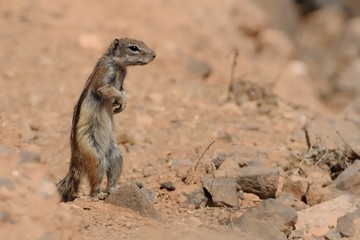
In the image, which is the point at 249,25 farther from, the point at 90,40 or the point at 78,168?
the point at 78,168

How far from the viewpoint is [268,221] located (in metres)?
6.66

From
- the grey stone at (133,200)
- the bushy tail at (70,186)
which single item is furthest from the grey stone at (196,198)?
the bushy tail at (70,186)

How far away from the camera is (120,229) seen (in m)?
6.10

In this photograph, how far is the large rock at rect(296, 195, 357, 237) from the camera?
705cm

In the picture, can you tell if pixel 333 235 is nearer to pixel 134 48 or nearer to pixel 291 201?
pixel 291 201

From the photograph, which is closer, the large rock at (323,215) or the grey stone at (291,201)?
the large rock at (323,215)

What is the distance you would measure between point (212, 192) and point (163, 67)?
538 cm

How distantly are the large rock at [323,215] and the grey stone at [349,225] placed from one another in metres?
0.11

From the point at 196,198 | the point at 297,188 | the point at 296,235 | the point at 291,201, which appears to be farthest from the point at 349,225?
the point at 196,198

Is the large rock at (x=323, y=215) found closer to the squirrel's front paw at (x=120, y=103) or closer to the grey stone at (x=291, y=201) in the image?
the grey stone at (x=291, y=201)

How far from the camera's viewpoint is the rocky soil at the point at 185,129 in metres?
6.18

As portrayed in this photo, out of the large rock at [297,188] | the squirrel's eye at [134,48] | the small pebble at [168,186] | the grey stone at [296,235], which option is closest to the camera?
the grey stone at [296,235]

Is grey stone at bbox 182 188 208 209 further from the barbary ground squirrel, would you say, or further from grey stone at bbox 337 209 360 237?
grey stone at bbox 337 209 360 237

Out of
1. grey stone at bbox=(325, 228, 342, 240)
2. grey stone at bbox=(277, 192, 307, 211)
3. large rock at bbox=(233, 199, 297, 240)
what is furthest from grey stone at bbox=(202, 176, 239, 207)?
grey stone at bbox=(325, 228, 342, 240)
